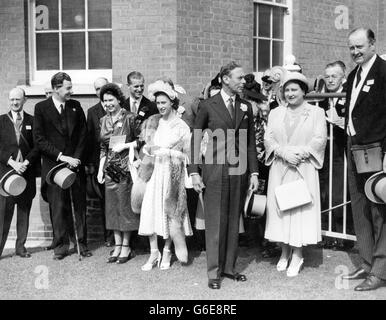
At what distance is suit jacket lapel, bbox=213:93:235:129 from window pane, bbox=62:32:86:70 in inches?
135

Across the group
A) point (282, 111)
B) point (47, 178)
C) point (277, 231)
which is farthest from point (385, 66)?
point (47, 178)

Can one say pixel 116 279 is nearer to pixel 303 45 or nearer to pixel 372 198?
pixel 372 198

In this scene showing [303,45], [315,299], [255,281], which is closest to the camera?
[315,299]

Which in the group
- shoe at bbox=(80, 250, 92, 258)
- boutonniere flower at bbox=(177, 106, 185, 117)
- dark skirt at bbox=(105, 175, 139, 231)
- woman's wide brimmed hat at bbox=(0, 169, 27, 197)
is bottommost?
shoe at bbox=(80, 250, 92, 258)

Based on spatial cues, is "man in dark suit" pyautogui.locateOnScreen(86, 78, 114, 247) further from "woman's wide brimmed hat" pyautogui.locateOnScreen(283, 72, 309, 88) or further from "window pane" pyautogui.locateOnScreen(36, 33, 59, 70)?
"woman's wide brimmed hat" pyautogui.locateOnScreen(283, 72, 309, 88)

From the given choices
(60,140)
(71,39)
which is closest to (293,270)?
(60,140)

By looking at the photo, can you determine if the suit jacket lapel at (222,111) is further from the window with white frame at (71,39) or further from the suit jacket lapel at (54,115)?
the window with white frame at (71,39)

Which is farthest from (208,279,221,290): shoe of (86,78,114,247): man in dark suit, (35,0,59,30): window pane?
(35,0,59,30): window pane

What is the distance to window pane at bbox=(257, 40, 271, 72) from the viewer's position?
9859 millimetres

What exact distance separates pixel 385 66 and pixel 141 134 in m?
2.71

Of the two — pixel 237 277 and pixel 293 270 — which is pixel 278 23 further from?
pixel 237 277

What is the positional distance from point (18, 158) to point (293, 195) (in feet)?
11.1
